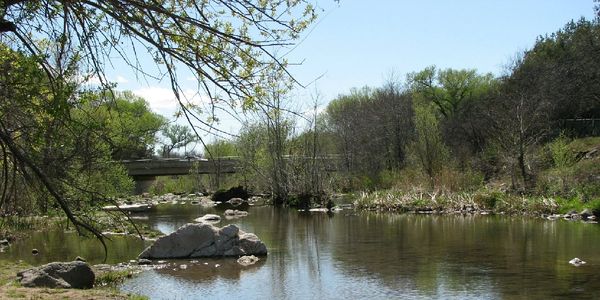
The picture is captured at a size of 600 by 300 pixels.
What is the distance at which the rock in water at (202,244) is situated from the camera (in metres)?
19.2

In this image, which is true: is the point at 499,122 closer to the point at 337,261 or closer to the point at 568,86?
the point at 568,86

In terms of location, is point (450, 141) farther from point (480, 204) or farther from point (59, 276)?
point (59, 276)

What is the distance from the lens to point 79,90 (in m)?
8.02

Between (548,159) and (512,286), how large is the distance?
27558 millimetres

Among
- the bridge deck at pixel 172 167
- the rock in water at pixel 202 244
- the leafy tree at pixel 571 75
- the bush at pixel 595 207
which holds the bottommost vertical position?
the rock in water at pixel 202 244

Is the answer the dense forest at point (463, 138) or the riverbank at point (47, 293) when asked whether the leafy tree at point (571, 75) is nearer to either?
the dense forest at point (463, 138)

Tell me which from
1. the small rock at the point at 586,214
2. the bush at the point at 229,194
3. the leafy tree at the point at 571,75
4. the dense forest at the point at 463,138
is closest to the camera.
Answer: the small rock at the point at 586,214

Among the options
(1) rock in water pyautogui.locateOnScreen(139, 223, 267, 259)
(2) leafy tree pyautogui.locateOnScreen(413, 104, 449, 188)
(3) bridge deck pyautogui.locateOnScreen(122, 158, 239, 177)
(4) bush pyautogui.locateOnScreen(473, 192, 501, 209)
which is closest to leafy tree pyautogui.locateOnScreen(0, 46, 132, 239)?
(1) rock in water pyautogui.locateOnScreen(139, 223, 267, 259)

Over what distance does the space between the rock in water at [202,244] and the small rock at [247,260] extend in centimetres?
60

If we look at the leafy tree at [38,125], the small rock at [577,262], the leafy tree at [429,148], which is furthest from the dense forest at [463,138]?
the leafy tree at [38,125]

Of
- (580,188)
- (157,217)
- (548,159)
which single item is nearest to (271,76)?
(580,188)

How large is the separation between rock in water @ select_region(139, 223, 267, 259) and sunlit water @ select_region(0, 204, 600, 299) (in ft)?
2.01

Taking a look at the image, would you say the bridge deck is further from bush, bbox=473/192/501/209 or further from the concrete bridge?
bush, bbox=473/192/501/209

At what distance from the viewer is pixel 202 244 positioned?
19.5 meters
